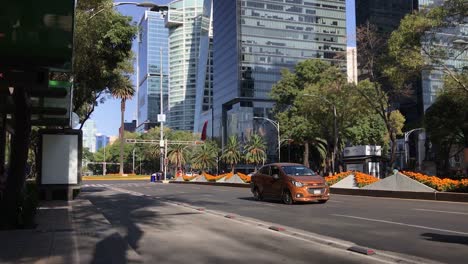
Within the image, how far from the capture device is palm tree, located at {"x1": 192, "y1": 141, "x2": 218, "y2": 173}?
3863 inches

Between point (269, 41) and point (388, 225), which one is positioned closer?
point (388, 225)

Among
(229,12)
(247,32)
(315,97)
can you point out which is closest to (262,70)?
(247,32)

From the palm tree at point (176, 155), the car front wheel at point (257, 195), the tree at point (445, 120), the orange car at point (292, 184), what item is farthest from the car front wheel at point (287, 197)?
the palm tree at point (176, 155)

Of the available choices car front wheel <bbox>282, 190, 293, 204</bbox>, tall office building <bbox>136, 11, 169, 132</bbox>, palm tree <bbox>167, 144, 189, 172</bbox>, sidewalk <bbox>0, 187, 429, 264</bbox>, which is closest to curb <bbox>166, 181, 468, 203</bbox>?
car front wheel <bbox>282, 190, 293, 204</bbox>

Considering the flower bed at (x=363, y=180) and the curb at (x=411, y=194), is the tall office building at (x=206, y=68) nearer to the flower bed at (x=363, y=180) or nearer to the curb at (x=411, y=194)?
the flower bed at (x=363, y=180)

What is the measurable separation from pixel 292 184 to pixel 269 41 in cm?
10678

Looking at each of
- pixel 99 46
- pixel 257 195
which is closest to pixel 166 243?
pixel 257 195

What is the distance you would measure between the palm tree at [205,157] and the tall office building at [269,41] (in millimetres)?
21912

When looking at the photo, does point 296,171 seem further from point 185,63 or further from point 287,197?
point 185,63

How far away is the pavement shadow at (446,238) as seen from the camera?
381 inches

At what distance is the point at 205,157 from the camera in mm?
97938

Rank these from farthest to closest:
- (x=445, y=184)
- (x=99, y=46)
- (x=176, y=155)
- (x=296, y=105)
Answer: (x=176, y=155) → (x=296, y=105) → (x=445, y=184) → (x=99, y=46)

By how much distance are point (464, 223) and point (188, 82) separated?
161 metres

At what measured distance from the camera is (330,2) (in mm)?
124500
